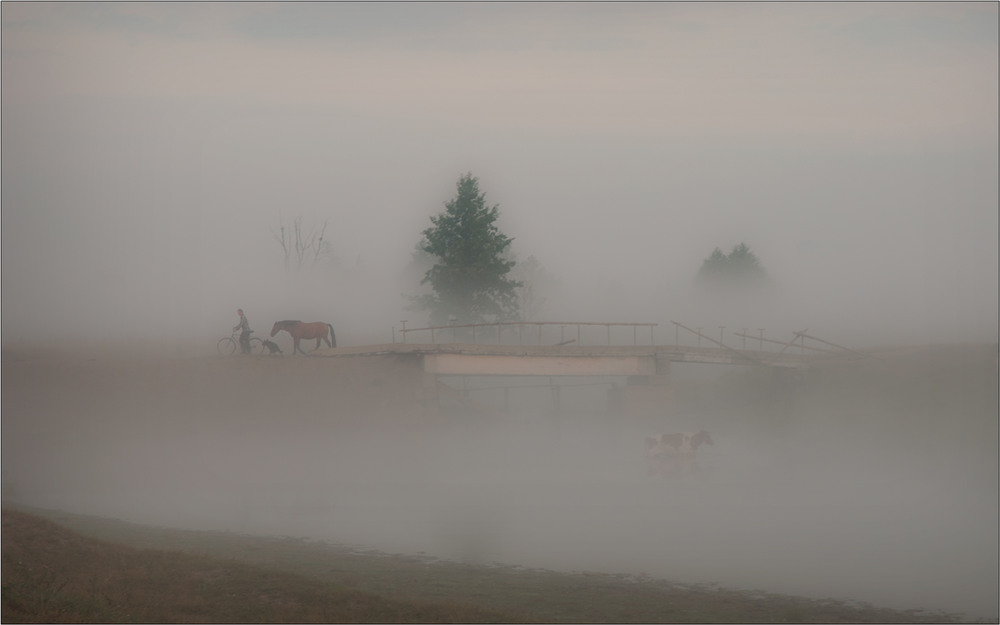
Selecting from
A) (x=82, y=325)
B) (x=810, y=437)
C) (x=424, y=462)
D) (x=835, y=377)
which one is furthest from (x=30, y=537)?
(x=82, y=325)

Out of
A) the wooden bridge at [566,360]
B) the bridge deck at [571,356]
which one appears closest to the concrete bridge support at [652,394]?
the wooden bridge at [566,360]

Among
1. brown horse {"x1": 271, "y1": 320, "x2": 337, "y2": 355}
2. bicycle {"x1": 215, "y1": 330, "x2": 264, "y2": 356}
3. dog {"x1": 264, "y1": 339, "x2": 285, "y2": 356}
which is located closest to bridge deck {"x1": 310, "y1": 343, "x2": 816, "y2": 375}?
brown horse {"x1": 271, "y1": 320, "x2": 337, "y2": 355}

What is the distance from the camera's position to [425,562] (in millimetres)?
28234

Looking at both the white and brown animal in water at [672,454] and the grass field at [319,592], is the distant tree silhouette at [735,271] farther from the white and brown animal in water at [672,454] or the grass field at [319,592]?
the grass field at [319,592]

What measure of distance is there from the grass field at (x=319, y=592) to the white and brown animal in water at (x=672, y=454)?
2138 centimetres

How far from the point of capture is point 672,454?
1895 inches

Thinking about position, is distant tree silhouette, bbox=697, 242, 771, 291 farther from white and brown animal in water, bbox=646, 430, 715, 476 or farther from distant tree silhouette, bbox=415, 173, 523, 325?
white and brown animal in water, bbox=646, 430, 715, 476

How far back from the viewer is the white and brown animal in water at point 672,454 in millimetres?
47781

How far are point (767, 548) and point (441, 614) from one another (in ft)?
51.1

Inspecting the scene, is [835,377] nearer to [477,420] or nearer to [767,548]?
[477,420]

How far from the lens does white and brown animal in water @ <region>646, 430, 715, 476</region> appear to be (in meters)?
47.8

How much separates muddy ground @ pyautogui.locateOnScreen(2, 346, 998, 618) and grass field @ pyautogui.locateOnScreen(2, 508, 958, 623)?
3058mm

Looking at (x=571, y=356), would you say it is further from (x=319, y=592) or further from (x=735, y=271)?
(x=735, y=271)

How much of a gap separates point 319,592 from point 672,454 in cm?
2990
